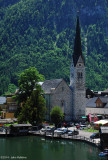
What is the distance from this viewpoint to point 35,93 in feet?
285

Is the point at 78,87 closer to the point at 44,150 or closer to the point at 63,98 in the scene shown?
the point at 63,98

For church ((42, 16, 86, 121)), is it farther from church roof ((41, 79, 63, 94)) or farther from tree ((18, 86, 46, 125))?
tree ((18, 86, 46, 125))

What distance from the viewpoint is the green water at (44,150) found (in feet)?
189

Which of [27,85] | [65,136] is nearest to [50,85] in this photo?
[27,85]

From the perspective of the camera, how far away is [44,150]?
6316 cm

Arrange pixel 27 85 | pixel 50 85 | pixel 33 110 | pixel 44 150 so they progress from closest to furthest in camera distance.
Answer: pixel 44 150
pixel 33 110
pixel 27 85
pixel 50 85

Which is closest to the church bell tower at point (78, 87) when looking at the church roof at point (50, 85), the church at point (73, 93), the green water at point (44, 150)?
the church at point (73, 93)

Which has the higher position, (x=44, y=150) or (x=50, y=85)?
(x=50, y=85)

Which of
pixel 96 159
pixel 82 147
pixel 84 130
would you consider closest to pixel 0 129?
pixel 84 130

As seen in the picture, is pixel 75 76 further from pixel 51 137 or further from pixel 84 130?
pixel 51 137

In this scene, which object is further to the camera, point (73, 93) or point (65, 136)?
point (73, 93)

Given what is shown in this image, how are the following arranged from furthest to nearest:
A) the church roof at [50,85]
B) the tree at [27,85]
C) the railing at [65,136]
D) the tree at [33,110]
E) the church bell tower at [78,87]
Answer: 1. the church bell tower at [78,87]
2. the church roof at [50,85]
3. the tree at [27,85]
4. the tree at [33,110]
5. the railing at [65,136]

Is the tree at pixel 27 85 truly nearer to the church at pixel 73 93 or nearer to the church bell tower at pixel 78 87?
the church at pixel 73 93

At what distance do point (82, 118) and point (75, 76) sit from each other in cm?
1196
